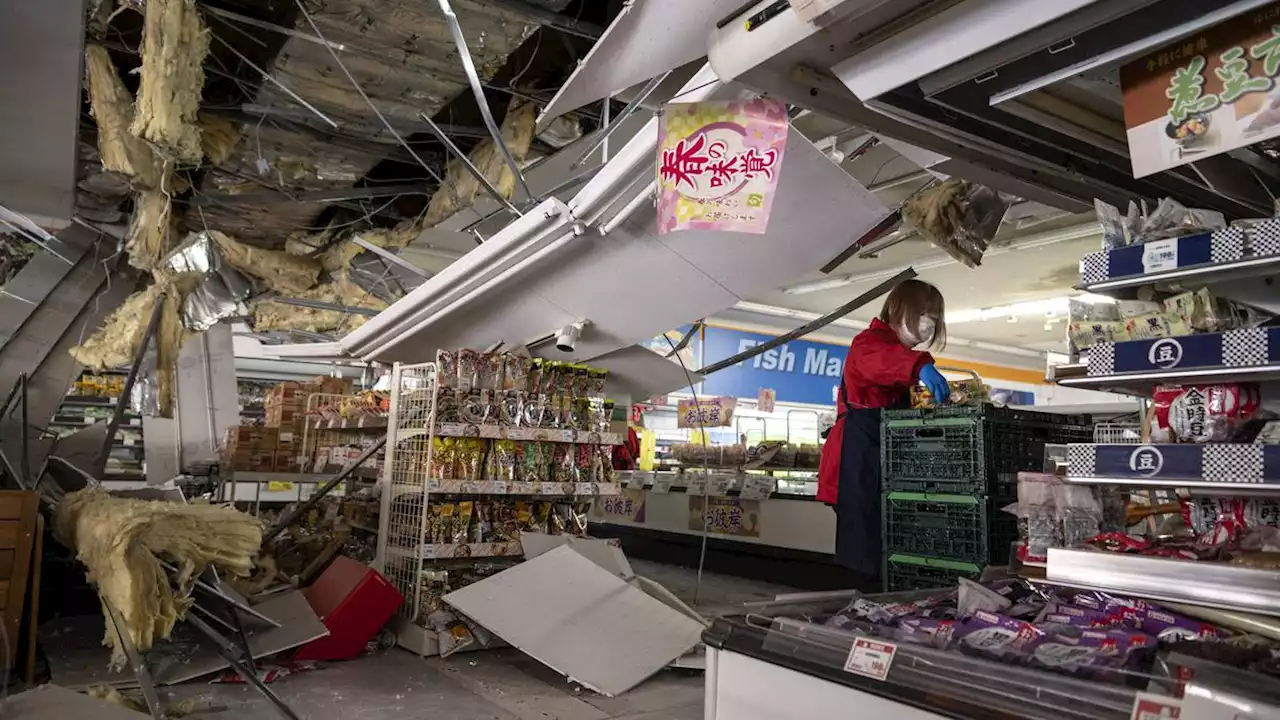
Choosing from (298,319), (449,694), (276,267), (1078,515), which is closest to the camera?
(1078,515)

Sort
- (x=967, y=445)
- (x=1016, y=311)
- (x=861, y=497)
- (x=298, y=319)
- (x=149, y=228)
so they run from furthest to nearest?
(x=1016, y=311), (x=298, y=319), (x=149, y=228), (x=861, y=497), (x=967, y=445)

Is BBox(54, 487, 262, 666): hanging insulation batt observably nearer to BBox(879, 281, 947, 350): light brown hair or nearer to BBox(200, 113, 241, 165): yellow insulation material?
BBox(200, 113, 241, 165): yellow insulation material

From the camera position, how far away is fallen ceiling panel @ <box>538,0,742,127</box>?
199cm

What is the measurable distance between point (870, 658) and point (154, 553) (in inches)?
113

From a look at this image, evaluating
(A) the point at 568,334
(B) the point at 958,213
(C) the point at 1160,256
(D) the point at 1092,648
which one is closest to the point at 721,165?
(B) the point at 958,213

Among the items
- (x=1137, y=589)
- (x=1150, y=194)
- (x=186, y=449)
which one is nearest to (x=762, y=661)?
(x=1137, y=589)

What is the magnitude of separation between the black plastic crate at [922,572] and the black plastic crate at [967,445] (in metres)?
0.22

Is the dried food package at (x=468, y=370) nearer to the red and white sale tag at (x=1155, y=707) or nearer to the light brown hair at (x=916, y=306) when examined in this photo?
the light brown hair at (x=916, y=306)

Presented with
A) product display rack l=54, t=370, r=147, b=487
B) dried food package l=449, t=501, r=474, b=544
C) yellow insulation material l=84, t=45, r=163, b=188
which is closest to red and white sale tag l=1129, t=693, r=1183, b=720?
dried food package l=449, t=501, r=474, b=544

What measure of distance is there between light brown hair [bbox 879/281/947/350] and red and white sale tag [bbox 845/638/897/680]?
1943 millimetres

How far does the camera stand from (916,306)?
3188mm

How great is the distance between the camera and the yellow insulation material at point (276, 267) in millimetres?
5707

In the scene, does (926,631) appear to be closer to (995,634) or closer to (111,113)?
(995,634)

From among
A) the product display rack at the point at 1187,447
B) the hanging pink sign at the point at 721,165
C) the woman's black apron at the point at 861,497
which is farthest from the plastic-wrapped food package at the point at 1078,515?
the woman's black apron at the point at 861,497
